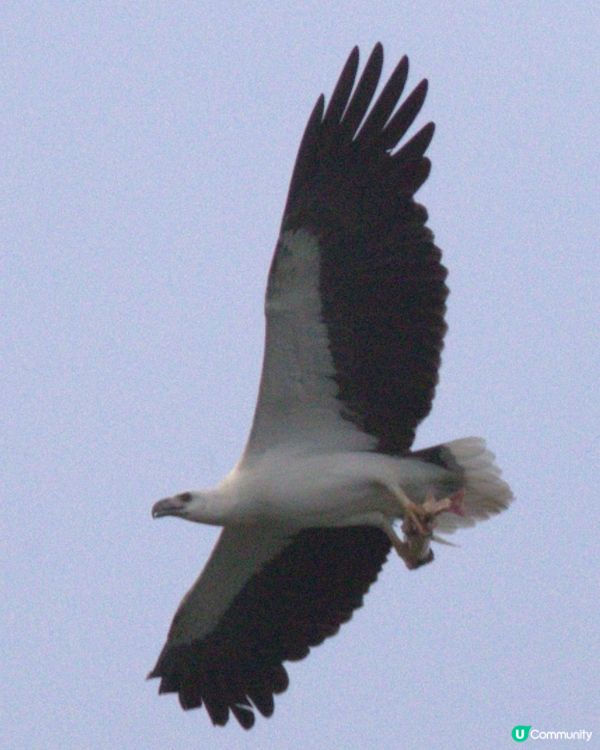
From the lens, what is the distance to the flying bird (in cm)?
1463

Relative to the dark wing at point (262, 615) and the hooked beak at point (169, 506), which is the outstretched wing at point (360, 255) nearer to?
the hooked beak at point (169, 506)

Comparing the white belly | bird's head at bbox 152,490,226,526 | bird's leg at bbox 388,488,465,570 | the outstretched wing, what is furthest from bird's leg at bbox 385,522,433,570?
bird's head at bbox 152,490,226,526

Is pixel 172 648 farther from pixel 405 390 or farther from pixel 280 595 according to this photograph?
pixel 405 390

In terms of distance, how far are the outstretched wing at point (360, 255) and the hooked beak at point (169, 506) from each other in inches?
40.9

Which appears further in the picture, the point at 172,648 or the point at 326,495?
the point at 172,648

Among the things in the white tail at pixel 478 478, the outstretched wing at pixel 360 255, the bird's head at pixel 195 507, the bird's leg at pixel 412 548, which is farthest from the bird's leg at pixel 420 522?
the bird's head at pixel 195 507

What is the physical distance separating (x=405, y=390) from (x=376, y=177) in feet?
4.76

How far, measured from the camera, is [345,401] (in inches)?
594

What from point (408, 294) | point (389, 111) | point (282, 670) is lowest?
point (282, 670)

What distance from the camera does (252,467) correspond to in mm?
15148

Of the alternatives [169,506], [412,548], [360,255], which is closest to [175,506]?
[169,506]

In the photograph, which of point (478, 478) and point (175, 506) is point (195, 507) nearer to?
point (175, 506)

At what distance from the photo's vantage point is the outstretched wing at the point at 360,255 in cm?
1460

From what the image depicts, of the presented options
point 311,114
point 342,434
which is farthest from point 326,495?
point 311,114
